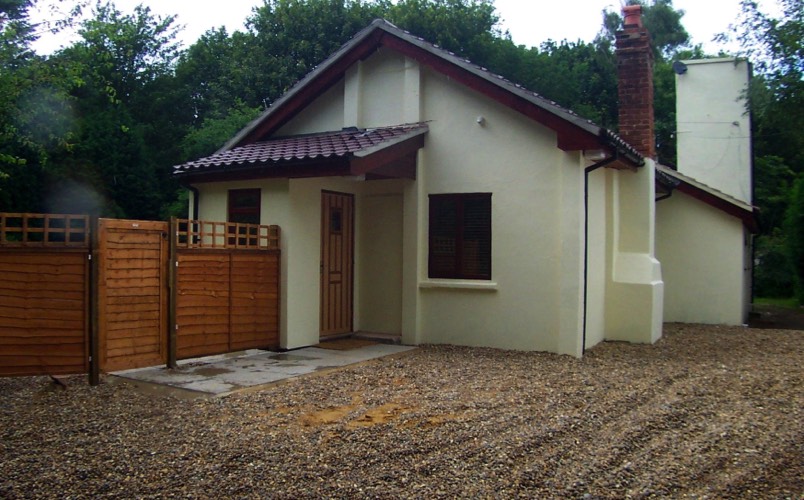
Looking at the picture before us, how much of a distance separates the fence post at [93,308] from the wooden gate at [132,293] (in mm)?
60

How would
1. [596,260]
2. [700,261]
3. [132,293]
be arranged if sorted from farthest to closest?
[700,261] → [596,260] → [132,293]

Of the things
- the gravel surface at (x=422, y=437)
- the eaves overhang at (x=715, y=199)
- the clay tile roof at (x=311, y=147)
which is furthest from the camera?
the eaves overhang at (x=715, y=199)

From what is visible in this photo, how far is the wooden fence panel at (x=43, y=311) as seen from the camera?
7207mm

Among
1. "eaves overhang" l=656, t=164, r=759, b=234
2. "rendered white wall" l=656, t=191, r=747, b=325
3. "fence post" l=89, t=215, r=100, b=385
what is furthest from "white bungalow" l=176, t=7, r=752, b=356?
"rendered white wall" l=656, t=191, r=747, b=325

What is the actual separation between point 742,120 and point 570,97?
15.2m

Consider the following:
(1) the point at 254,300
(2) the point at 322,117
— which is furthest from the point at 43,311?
(2) the point at 322,117

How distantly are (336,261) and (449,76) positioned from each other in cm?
369

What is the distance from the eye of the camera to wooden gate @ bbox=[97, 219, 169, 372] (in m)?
7.76

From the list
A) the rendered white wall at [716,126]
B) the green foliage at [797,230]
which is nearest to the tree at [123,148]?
the rendered white wall at [716,126]

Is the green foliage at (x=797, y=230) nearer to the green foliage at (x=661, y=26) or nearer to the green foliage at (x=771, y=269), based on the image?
the green foliage at (x=771, y=269)

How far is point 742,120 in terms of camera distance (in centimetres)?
1766

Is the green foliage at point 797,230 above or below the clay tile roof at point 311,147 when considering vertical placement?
below

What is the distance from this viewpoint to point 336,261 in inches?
452

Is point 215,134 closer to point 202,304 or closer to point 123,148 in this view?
point 123,148
